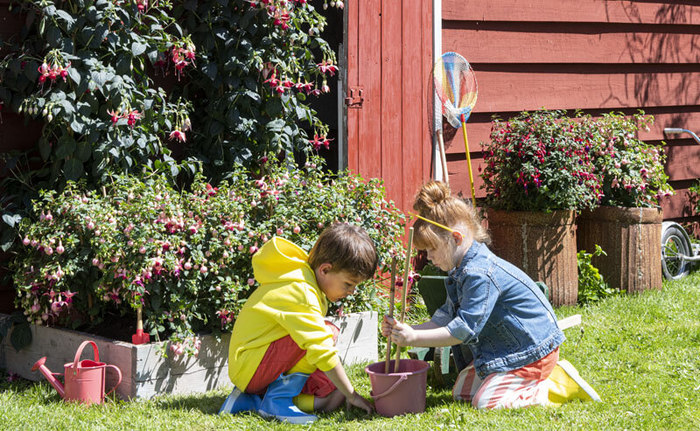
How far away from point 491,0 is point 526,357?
131 inches

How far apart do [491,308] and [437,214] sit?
1.39 feet

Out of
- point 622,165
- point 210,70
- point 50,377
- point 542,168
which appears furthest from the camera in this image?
point 622,165

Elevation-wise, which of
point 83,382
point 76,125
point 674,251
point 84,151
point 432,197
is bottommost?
point 83,382

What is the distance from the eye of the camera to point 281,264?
3.17 m

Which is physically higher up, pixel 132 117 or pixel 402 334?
pixel 132 117

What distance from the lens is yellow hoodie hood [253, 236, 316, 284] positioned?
10.3ft

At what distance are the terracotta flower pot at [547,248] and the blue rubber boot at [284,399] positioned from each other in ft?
7.87

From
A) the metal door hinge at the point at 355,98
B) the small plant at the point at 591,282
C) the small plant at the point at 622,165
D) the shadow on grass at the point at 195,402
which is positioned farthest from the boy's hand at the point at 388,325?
the small plant at the point at 622,165

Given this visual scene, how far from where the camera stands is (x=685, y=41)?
7.12m

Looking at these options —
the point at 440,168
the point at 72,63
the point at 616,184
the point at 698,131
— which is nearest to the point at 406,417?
the point at 72,63

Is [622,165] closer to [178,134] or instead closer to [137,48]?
[178,134]

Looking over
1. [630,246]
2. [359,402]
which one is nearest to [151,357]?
[359,402]

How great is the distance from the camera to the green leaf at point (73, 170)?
3.84 metres

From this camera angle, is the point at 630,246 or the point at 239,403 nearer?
the point at 239,403
